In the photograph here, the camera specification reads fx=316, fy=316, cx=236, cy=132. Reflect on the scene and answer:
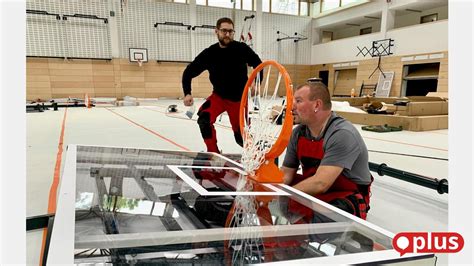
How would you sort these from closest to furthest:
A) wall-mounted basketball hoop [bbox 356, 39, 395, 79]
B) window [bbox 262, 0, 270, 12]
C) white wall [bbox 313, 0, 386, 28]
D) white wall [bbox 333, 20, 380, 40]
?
wall-mounted basketball hoop [bbox 356, 39, 395, 79] → white wall [bbox 313, 0, 386, 28] → white wall [bbox 333, 20, 380, 40] → window [bbox 262, 0, 270, 12]

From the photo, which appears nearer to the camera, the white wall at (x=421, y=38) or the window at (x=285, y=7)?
the white wall at (x=421, y=38)

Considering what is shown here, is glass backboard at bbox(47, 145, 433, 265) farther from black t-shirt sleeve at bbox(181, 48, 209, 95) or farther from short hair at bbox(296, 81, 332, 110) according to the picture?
black t-shirt sleeve at bbox(181, 48, 209, 95)

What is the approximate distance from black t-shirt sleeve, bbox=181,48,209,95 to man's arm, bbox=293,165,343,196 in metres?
2.14

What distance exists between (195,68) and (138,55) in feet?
42.5

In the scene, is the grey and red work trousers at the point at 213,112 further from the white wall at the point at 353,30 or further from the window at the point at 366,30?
the window at the point at 366,30

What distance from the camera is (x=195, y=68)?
11.8 feet

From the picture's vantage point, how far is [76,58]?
14547mm

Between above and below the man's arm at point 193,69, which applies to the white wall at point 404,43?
above

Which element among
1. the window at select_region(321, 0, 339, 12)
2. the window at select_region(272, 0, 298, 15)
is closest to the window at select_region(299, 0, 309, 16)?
the window at select_region(272, 0, 298, 15)

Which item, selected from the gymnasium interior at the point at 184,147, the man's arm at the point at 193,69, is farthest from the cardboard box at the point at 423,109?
the man's arm at the point at 193,69

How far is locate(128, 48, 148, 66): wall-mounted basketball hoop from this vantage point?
1531 centimetres

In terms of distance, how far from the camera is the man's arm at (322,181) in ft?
5.88

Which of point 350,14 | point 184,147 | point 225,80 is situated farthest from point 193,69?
point 350,14

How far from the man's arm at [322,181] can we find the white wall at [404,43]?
13055 millimetres
